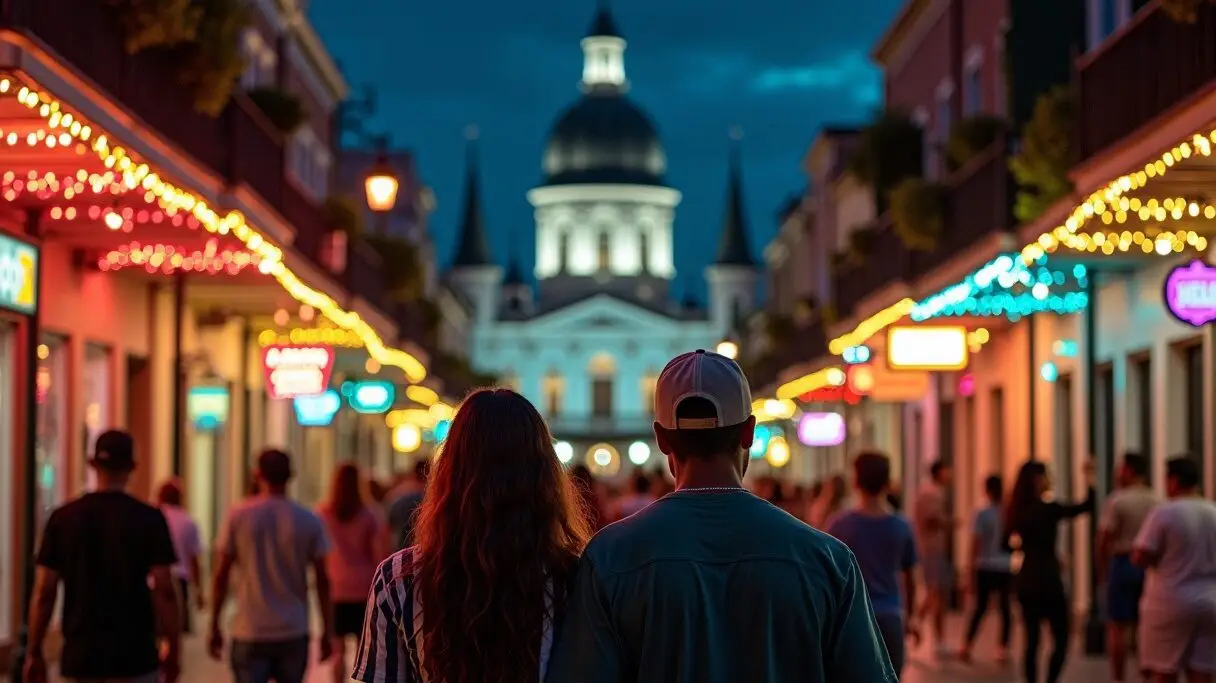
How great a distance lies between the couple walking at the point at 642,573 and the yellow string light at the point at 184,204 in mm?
6230

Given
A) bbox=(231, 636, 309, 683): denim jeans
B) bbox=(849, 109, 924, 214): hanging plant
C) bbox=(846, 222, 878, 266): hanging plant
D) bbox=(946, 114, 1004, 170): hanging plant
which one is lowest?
bbox=(231, 636, 309, 683): denim jeans

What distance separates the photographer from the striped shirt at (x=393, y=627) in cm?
576

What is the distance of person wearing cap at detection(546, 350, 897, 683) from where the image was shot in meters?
4.95

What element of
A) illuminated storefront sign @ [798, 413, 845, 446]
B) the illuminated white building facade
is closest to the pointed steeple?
the illuminated white building facade


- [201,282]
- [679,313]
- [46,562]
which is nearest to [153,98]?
[46,562]

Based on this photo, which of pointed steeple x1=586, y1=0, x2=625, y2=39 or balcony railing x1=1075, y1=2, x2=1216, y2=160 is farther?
pointed steeple x1=586, y1=0, x2=625, y2=39

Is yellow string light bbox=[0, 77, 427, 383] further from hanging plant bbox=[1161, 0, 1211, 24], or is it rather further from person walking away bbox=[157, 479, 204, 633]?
hanging plant bbox=[1161, 0, 1211, 24]

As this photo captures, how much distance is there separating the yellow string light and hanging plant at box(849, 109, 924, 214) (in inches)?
300

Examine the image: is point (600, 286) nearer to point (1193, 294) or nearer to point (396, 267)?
point (396, 267)

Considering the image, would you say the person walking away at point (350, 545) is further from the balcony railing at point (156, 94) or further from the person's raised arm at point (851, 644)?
the person's raised arm at point (851, 644)

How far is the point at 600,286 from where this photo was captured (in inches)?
5738

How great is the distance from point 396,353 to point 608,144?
107 meters

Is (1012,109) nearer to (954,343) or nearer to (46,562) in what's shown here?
(954,343)

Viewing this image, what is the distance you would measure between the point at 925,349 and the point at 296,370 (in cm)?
721
